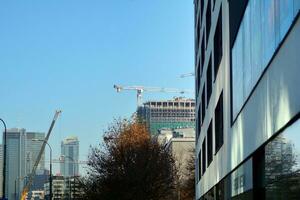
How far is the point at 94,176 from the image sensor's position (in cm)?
6481

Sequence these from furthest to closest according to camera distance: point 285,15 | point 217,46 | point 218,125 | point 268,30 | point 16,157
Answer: point 16,157 < point 217,46 < point 218,125 < point 268,30 < point 285,15

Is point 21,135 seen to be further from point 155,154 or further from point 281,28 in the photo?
point 281,28

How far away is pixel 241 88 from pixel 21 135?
113 metres

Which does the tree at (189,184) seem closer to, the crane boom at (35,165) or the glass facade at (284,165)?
the crane boom at (35,165)

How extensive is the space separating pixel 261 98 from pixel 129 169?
45.7 m

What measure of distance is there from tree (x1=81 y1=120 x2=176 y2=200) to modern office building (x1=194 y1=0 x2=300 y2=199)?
32713 mm

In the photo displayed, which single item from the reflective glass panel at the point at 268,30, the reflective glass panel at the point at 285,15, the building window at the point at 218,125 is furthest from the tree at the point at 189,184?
the reflective glass panel at the point at 285,15

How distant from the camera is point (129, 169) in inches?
2467

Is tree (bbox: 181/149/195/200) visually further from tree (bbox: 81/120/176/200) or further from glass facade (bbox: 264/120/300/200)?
glass facade (bbox: 264/120/300/200)

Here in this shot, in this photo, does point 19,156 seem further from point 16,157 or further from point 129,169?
point 129,169

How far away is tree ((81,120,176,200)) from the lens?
62469mm

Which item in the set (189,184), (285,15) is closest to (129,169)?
(189,184)

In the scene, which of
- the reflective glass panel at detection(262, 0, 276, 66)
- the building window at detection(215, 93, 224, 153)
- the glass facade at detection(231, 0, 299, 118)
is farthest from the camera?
the building window at detection(215, 93, 224, 153)

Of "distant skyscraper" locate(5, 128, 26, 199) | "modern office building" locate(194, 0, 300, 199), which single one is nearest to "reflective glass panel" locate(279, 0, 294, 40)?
"modern office building" locate(194, 0, 300, 199)
